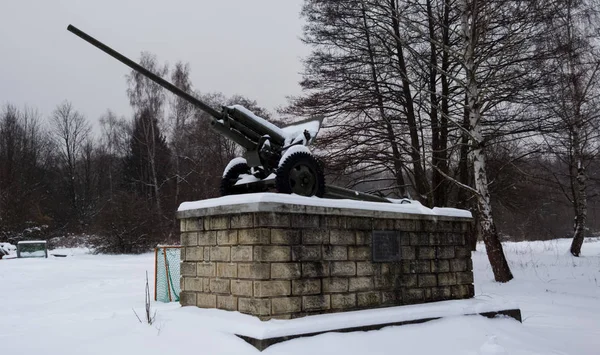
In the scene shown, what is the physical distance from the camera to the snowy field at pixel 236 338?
16.3 ft

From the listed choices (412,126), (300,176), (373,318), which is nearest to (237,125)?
(300,176)

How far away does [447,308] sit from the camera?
6.75 metres

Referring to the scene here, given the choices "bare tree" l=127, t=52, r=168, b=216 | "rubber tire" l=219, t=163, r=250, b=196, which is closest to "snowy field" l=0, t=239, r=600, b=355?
"rubber tire" l=219, t=163, r=250, b=196

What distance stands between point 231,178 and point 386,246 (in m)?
2.30

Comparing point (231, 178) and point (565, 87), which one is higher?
point (565, 87)

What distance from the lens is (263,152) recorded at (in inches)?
251

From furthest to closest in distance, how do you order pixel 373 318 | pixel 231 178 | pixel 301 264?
pixel 231 178, pixel 373 318, pixel 301 264

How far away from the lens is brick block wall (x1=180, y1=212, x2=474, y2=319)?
5281 mm

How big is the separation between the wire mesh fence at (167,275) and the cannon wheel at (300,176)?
400cm

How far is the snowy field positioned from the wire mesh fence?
16.5 inches

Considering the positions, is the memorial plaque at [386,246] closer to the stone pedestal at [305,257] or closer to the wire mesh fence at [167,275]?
the stone pedestal at [305,257]

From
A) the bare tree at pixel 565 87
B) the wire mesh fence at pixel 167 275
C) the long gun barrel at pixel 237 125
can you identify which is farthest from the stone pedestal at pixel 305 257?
the bare tree at pixel 565 87

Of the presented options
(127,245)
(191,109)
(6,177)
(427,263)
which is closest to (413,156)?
(427,263)

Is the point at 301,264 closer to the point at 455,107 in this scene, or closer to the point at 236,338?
the point at 236,338
